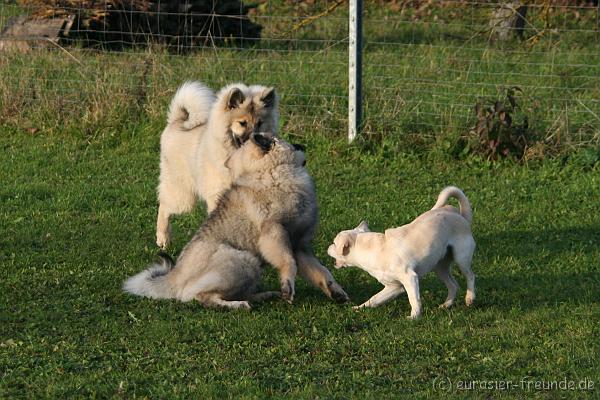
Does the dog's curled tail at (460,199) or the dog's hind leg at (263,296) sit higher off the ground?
the dog's curled tail at (460,199)

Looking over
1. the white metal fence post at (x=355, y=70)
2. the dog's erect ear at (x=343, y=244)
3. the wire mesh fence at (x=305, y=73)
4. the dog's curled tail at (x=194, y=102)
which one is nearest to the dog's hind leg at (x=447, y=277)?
the dog's erect ear at (x=343, y=244)

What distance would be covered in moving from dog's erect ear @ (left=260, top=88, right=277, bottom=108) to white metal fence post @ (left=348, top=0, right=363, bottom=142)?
7.37 feet

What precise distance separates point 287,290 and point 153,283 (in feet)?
2.54

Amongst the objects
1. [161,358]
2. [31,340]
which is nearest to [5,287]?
[31,340]

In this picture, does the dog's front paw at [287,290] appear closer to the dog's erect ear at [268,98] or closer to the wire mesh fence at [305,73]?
the dog's erect ear at [268,98]

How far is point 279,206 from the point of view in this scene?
19.1ft

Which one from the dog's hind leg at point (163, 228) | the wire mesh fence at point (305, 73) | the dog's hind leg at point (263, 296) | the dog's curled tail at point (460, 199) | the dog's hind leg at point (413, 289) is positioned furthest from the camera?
the wire mesh fence at point (305, 73)

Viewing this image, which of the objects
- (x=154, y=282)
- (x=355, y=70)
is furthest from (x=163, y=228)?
(x=355, y=70)

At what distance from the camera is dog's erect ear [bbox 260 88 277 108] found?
7086 mm

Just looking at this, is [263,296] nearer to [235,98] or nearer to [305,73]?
[235,98]

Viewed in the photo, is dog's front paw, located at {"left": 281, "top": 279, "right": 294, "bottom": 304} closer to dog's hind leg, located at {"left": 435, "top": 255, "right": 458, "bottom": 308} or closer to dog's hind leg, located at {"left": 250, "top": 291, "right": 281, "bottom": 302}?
dog's hind leg, located at {"left": 250, "top": 291, "right": 281, "bottom": 302}

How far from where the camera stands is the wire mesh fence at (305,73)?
9.42m

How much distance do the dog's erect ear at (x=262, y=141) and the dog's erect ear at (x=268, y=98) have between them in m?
1.06

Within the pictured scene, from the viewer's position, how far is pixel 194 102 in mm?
7531
